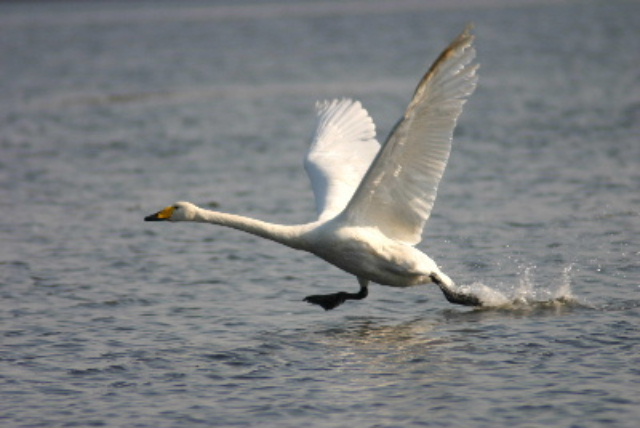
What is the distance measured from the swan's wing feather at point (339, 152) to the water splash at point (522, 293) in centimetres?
162

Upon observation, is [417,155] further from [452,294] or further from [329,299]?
[329,299]

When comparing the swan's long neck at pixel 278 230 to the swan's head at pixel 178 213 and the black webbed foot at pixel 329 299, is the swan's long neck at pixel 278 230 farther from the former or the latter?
the black webbed foot at pixel 329 299

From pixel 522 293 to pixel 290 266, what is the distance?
2869mm

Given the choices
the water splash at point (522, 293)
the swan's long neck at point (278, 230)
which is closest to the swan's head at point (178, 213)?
the swan's long neck at point (278, 230)

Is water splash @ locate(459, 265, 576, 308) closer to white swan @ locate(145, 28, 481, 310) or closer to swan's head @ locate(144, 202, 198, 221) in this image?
white swan @ locate(145, 28, 481, 310)

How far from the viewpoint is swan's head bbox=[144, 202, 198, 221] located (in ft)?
34.1

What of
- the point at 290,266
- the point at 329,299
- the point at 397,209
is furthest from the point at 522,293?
the point at 290,266

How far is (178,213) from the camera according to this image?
10.5 m

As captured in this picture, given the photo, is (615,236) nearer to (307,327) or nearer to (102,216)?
(307,327)

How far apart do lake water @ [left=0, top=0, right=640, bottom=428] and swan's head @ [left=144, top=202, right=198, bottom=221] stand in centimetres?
95

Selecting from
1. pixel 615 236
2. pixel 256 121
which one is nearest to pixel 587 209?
pixel 615 236

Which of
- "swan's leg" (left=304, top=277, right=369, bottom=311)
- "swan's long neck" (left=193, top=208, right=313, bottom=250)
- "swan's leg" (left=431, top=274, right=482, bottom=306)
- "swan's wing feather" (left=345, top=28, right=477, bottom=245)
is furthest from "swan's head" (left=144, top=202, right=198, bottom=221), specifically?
"swan's leg" (left=431, top=274, right=482, bottom=306)

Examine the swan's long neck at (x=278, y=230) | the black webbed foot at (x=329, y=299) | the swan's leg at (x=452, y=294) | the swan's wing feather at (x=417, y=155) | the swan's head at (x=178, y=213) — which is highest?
the swan's wing feather at (x=417, y=155)

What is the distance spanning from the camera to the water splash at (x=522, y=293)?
10625 millimetres
